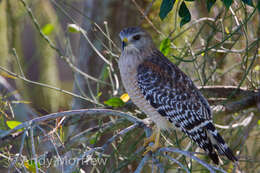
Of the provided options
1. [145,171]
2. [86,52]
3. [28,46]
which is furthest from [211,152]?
[28,46]

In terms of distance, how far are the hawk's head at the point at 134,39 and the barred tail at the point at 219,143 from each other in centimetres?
102

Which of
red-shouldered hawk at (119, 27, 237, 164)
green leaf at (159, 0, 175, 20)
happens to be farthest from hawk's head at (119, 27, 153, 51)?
green leaf at (159, 0, 175, 20)

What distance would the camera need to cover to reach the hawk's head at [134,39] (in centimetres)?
371

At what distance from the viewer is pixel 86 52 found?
494cm

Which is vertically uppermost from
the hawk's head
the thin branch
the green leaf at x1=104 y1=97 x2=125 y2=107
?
the hawk's head

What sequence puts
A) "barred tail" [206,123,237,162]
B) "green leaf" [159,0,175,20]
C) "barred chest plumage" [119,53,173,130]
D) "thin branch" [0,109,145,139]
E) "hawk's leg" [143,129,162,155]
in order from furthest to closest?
1. "barred chest plumage" [119,53,173,130]
2. "hawk's leg" [143,129,162,155]
3. "barred tail" [206,123,237,162]
4. "green leaf" [159,0,175,20]
5. "thin branch" [0,109,145,139]

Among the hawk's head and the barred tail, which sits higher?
the hawk's head

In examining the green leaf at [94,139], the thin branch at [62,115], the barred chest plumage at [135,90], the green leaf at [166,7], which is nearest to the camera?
the thin branch at [62,115]

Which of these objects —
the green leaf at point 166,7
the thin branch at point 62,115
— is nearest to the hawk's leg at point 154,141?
the thin branch at point 62,115

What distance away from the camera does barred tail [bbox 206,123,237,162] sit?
322cm

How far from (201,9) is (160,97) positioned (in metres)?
1.97

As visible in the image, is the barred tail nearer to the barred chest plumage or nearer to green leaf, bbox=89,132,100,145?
the barred chest plumage

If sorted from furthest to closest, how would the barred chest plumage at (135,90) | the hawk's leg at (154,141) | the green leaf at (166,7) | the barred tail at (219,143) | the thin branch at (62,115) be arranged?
the barred chest plumage at (135,90), the hawk's leg at (154,141), the barred tail at (219,143), the green leaf at (166,7), the thin branch at (62,115)

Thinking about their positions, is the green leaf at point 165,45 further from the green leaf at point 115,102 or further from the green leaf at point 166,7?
the green leaf at point 166,7
